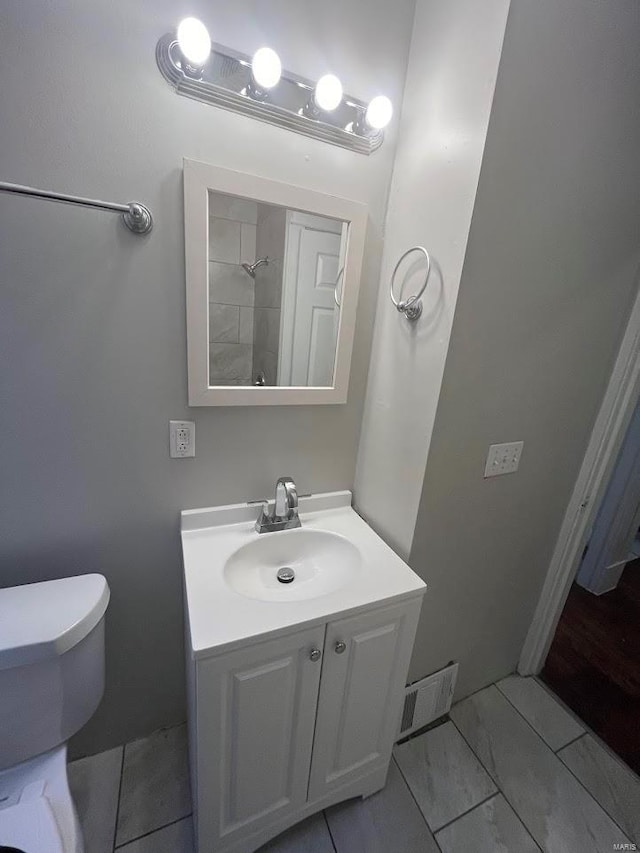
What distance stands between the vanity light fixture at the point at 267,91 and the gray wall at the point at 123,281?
30 mm

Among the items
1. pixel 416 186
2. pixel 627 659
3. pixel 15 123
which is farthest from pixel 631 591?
pixel 15 123

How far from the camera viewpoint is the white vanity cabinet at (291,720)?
80 centimetres

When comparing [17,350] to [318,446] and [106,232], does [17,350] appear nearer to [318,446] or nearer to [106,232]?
[106,232]

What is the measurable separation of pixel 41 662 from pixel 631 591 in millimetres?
3026

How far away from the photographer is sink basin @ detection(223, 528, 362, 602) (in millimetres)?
1027

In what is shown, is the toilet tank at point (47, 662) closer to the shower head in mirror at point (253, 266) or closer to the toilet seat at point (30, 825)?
the toilet seat at point (30, 825)

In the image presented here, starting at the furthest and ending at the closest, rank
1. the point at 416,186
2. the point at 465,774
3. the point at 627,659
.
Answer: the point at 627,659 → the point at 465,774 → the point at 416,186

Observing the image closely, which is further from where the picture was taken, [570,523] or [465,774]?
[570,523]

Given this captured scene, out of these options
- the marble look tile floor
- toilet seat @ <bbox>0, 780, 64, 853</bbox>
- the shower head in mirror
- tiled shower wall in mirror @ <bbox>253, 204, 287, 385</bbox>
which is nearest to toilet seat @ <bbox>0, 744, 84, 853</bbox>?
toilet seat @ <bbox>0, 780, 64, 853</bbox>

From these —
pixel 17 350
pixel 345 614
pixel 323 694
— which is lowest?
pixel 323 694

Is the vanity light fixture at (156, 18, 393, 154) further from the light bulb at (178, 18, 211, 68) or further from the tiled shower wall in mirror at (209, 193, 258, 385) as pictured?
the tiled shower wall in mirror at (209, 193, 258, 385)

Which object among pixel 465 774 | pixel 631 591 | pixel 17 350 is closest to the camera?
pixel 17 350

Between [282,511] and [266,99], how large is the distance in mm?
1130

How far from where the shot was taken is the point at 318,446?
125 cm
